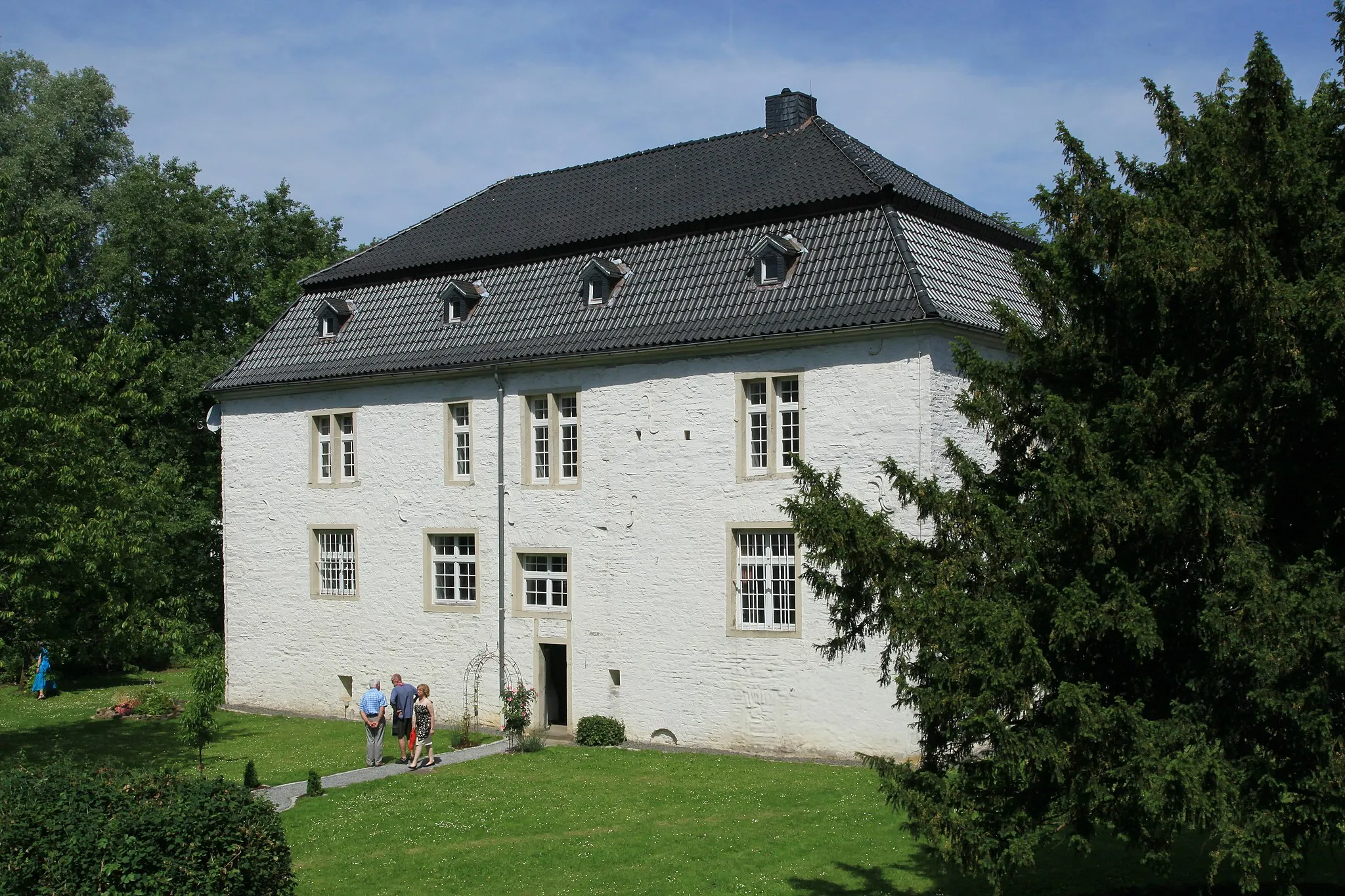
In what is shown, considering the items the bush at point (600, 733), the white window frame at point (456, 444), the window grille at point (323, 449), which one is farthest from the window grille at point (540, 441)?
A: the window grille at point (323, 449)

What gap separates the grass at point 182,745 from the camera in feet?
71.1

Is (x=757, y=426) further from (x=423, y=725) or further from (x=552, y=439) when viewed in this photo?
(x=423, y=725)

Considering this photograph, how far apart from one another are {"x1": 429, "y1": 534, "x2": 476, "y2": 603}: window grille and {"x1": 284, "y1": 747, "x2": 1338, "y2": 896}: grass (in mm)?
5366

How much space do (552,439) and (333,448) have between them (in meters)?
5.99

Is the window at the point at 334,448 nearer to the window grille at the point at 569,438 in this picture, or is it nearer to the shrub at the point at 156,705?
the window grille at the point at 569,438

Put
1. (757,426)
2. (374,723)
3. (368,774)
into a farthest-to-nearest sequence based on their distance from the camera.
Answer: (757,426), (374,723), (368,774)

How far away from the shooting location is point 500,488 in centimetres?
2442

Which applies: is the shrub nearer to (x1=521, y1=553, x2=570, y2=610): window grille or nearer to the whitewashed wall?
the whitewashed wall

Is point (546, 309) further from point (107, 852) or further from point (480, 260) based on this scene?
point (107, 852)

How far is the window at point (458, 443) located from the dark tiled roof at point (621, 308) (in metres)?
0.98

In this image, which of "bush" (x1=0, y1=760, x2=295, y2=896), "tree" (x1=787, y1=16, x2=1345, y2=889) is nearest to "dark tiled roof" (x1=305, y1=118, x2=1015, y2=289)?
"tree" (x1=787, y1=16, x2=1345, y2=889)

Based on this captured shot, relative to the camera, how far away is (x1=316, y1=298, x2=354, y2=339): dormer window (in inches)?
1091

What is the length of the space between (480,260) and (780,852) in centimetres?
1504

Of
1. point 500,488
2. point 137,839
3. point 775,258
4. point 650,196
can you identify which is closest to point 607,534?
point 500,488
